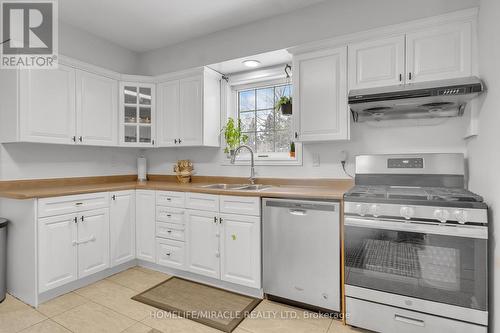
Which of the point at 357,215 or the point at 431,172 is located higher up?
the point at 431,172

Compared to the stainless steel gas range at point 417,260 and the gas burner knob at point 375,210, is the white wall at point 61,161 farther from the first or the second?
the gas burner knob at point 375,210

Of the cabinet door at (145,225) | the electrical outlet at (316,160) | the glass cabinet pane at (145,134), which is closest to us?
the electrical outlet at (316,160)

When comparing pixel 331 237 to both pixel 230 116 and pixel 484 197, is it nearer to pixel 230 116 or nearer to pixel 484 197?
pixel 484 197

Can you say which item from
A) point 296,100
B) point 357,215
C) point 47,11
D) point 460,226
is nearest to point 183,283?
point 357,215

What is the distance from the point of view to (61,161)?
301 centimetres

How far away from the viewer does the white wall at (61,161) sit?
104 inches

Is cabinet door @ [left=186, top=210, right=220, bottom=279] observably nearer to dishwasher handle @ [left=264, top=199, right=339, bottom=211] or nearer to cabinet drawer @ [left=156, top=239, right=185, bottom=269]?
cabinet drawer @ [left=156, top=239, right=185, bottom=269]

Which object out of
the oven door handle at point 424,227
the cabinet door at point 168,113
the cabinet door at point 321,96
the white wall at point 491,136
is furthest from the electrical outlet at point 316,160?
the cabinet door at point 168,113

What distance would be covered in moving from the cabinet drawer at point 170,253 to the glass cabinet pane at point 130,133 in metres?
1.33

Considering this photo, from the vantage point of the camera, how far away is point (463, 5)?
6.98ft

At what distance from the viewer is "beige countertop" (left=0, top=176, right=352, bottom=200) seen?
7.23 feet

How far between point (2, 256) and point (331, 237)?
2.77m

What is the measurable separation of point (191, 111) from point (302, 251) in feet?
6.58

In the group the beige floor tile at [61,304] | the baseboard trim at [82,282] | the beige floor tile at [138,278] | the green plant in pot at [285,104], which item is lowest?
the beige floor tile at [61,304]
